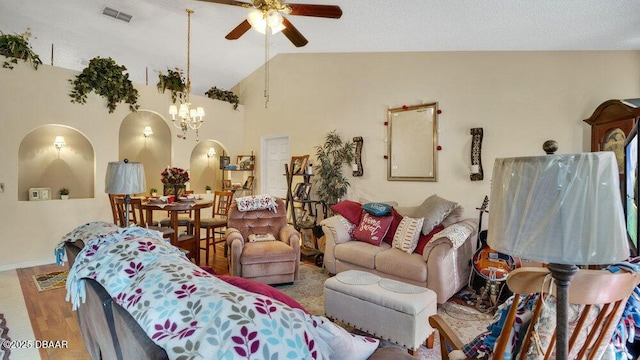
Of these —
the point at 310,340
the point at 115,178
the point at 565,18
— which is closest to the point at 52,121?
the point at 115,178

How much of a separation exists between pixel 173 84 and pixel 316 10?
3.96 m

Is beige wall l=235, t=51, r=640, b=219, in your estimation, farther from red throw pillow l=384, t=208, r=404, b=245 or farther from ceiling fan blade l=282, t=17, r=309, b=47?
ceiling fan blade l=282, t=17, r=309, b=47

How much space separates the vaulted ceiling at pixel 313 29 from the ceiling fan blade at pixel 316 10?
619 millimetres

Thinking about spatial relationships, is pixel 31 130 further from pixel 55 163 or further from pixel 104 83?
pixel 104 83

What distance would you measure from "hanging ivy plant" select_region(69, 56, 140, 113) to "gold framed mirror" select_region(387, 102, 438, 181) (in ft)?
13.9

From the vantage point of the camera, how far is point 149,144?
6160mm

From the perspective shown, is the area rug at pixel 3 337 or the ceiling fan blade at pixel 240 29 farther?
the ceiling fan blade at pixel 240 29

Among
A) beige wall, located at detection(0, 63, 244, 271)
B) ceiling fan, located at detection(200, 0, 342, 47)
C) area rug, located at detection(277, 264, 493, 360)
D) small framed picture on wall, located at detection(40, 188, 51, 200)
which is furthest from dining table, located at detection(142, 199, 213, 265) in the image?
ceiling fan, located at detection(200, 0, 342, 47)

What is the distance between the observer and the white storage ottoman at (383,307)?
7.00 feet

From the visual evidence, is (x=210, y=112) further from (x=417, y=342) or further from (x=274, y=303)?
(x=274, y=303)

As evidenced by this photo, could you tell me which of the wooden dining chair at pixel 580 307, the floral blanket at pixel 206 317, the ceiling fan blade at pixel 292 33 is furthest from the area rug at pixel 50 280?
the wooden dining chair at pixel 580 307

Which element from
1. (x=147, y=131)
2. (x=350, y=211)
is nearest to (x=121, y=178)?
(x=350, y=211)

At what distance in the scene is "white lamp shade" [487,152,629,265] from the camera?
71cm

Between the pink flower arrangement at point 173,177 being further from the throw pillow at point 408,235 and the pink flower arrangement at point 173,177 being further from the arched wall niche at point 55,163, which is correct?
the throw pillow at point 408,235
